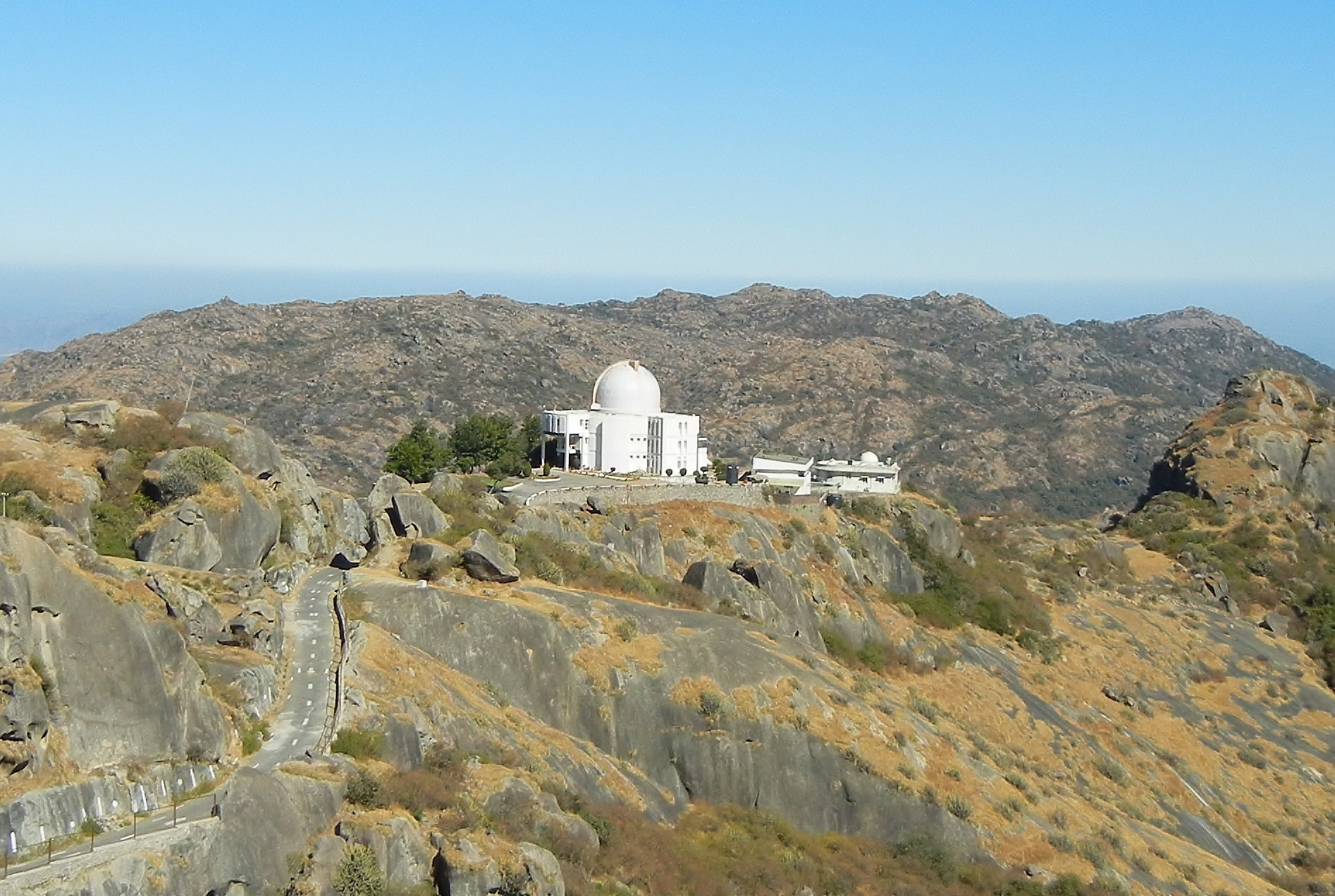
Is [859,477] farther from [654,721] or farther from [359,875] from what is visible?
[359,875]

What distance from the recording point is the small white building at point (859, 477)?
8225 cm

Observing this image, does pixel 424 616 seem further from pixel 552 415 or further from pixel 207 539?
pixel 552 415

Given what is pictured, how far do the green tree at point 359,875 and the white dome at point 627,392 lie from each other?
5122 centimetres

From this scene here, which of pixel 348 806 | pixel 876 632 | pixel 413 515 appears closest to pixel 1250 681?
pixel 876 632

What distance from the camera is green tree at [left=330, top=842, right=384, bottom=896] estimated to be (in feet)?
85.5

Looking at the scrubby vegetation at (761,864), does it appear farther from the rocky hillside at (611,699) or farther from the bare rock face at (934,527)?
the bare rock face at (934,527)

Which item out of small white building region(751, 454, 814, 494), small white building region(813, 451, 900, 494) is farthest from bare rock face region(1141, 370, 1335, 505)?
small white building region(751, 454, 814, 494)

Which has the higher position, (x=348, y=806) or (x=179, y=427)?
(x=179, y=427)

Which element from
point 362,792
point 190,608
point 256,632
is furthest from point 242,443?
point 362,792

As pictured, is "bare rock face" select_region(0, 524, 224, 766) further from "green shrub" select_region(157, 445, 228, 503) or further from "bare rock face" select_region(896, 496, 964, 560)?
"bare rock face" select_region(896, 496, 964, 560)

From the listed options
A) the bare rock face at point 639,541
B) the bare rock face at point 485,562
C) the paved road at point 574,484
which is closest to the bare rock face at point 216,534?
the bare rock face at point 485,562

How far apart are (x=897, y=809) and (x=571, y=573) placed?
16.2 metres

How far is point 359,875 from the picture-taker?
26297 mm

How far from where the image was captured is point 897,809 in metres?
43.0
